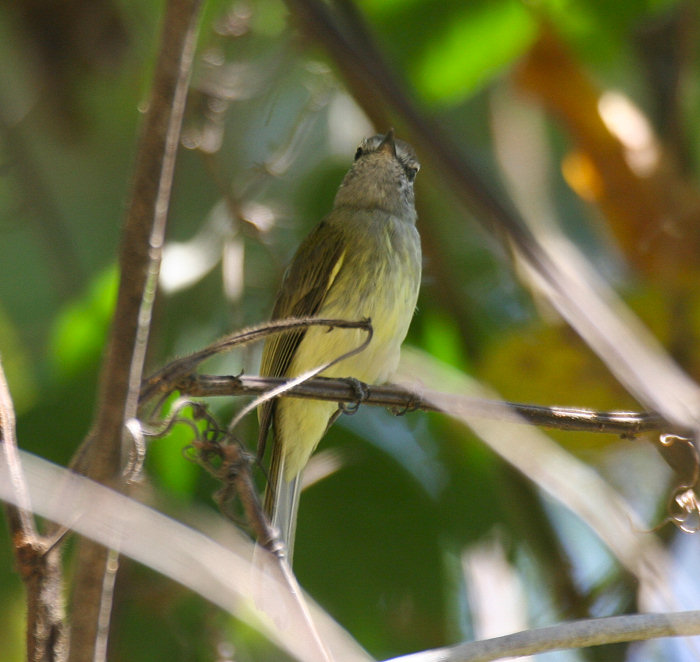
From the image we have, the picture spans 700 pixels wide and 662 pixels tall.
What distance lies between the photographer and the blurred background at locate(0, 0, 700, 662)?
3309 millimetres

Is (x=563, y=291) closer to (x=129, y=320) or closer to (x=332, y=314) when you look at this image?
(x=129, y=320)

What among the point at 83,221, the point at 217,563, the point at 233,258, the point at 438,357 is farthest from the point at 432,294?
the point at 217,563

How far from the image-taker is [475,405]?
6.08ft

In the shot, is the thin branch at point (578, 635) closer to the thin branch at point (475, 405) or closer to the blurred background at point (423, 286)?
the thin branch at point (475, 405)

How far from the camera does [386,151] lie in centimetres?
378

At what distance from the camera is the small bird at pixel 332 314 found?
10.3ft

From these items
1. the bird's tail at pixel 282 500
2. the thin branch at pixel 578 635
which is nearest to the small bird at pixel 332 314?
the bird's tail at pixel 282 500

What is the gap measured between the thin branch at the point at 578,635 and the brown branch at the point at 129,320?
45cm

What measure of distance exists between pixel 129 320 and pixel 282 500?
1.90 m

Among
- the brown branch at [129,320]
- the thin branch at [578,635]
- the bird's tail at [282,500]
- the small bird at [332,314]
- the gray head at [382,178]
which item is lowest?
the thin branch at [578,635]

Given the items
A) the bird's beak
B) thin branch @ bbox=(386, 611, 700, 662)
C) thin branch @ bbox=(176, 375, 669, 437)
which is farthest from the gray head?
thin branch @ bbox=(386, 611, 700, 662)

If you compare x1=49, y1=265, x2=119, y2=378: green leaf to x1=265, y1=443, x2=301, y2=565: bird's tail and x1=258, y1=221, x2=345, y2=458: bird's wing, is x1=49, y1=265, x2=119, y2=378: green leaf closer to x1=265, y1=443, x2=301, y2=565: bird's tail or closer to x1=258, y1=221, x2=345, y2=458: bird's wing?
x1=258, y1=221, x2=345, y2=458: bird's wing

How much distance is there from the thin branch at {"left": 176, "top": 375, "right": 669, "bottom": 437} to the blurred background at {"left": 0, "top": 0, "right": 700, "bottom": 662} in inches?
37.4

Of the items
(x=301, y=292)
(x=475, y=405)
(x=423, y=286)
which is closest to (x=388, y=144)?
(x=423, y=286)
